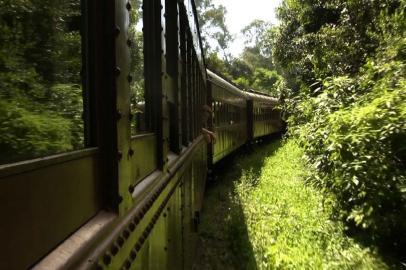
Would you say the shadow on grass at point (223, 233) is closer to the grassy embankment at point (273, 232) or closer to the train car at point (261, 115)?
the grassy embankment at point (273, 232)

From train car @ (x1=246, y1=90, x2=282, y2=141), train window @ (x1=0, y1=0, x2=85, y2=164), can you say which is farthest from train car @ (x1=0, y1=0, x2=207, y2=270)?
train car @ (x1=246, y1=90, x2=282, y2=141)

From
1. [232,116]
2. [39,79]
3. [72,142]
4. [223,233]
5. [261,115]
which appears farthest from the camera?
[261,115]

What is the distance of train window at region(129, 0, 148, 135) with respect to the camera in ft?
6.84

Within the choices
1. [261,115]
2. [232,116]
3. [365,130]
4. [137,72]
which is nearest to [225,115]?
[232,116]

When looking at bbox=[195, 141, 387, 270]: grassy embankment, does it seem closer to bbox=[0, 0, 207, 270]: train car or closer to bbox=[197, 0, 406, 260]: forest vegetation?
bbox=[197, 0, 406, 260]: forest vegetation

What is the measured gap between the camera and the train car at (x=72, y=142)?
0.94 metres

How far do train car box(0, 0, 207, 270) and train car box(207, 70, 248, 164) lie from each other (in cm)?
787

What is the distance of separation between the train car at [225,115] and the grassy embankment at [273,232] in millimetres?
1128

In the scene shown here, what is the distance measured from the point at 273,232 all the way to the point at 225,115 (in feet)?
17.3

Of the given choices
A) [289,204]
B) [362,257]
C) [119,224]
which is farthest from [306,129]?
[119,224]

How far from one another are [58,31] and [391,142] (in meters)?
5.42

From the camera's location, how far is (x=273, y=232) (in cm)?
721

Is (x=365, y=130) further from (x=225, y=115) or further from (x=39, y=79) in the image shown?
(x=225, y=115)

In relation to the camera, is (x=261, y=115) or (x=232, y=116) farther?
(x=261, y=115)
